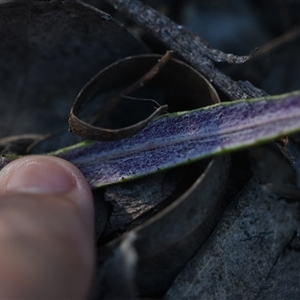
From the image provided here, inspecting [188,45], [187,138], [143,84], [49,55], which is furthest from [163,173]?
[49,55]

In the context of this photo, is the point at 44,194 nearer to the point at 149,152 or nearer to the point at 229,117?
the point at 149,152

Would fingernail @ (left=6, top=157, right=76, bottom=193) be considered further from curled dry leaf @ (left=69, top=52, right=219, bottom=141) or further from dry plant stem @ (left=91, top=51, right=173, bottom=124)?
dry plant stem @ (left=91, top=51, right=173, bottom=124)

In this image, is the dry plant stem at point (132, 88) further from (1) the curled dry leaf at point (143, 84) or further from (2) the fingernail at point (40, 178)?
(2) the fingernail at point (40, 178)

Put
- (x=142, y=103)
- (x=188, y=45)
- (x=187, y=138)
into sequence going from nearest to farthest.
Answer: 1. (x=187, y=138)
2. (x=188, y=45)
3. (x=142, y=103)

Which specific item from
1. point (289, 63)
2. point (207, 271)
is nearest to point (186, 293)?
point (207, 271)

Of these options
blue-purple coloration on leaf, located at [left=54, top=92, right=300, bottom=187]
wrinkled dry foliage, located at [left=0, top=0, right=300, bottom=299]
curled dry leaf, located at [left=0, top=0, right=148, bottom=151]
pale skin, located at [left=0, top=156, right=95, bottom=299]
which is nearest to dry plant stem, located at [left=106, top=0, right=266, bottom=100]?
wrinkled dry foliage, located at [left=0, top=0, right=300, bottom=299]

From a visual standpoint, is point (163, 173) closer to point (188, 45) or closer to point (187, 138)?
point (187, 138)

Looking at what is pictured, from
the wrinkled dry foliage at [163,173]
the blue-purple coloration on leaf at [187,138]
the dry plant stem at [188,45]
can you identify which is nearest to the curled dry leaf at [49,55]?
the wrinkled dry foliage at [163,173]

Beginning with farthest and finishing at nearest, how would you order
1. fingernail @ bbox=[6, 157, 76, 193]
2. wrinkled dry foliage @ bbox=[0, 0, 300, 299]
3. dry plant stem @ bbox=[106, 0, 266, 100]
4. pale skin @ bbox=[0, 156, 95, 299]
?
dry plant stem @ bbox=[106, 0, 266, 100]
fingernail @ bbox=[6, 157, 76, 193]
wrinkled dry foliage @ bbox=[0, 0, 300, 299]
pale skin @ bbox=[0, 156, 95, 299]
